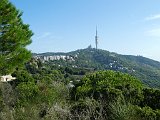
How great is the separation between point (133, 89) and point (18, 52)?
11.2m

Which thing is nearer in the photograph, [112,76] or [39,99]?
[112,76]

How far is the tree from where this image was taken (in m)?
22.0

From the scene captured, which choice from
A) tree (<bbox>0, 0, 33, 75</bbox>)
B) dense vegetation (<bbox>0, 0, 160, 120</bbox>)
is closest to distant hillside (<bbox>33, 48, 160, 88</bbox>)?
tree (<bbox>0, 0, 33, 75</bbox>)

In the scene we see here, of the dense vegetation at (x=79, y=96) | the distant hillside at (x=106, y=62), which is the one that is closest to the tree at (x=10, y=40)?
the dense vegetation at (x=79, y=96)

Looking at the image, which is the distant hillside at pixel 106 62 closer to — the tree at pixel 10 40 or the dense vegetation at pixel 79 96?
the tree at pixel 10 40

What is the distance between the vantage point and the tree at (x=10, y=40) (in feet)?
72.1

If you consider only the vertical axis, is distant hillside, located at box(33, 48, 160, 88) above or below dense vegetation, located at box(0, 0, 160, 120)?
below

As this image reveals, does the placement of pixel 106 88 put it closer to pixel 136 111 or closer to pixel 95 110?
pixel 95 110

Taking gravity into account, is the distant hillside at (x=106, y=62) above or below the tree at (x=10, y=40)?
below

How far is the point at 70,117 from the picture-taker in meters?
11.5

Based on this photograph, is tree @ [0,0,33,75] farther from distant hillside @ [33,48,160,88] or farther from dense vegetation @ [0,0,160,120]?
distant hillside @ [33,48,160,88]

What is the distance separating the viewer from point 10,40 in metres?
22.1

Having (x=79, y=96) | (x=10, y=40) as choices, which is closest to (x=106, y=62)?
(x=10, y=40)

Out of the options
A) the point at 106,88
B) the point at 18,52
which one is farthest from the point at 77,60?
the point at 106,88
